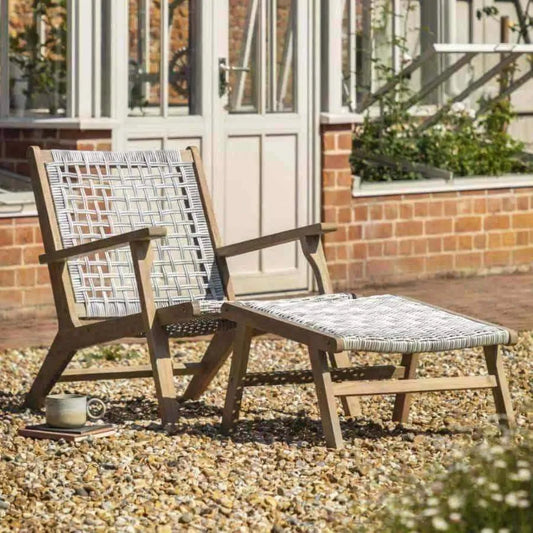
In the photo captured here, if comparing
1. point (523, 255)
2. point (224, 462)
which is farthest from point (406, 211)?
point (224, 462)

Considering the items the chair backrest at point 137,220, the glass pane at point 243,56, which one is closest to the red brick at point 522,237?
the glass pane at point 243,56

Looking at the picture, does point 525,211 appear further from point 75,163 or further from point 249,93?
point 75,163

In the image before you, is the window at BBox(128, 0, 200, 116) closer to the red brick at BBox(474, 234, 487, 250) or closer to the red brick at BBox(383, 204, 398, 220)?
the red brick at BBox(383, 204, 398, 220)

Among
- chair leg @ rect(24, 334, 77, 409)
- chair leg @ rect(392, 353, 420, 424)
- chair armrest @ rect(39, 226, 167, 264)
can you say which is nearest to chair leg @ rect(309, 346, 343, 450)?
chair leg @ rect(392, 353, 420, 424)

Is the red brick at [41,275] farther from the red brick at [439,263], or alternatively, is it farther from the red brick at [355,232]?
the red brick at [439,263]

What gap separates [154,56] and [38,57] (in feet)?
2.08

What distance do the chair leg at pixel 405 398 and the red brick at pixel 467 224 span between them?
14.4 feet

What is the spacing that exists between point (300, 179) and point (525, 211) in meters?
1.88

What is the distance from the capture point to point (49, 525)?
167 inches

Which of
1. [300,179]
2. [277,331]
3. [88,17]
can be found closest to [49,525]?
[277,331]

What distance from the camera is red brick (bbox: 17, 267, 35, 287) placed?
8.27 meters

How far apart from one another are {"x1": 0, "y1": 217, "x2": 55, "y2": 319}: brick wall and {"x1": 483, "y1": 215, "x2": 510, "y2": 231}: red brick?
3.18m

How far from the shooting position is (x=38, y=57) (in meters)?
8.52

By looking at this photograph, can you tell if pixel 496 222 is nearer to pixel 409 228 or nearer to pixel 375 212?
pixel 409 228
